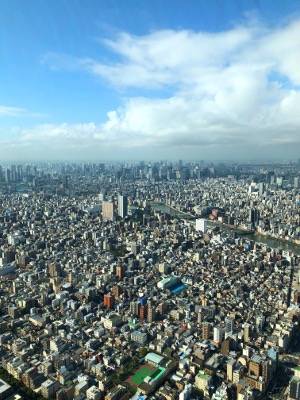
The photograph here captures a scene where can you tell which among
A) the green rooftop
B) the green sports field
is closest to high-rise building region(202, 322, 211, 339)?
the green rooftop

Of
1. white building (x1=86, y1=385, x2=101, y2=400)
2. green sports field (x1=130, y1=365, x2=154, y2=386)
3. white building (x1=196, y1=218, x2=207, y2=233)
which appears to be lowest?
green sports field (x1=130, y1=365, x2=154, y2=386)

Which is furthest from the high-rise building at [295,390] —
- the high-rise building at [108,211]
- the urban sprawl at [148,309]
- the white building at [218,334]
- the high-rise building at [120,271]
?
the high-rise building at [108,211]

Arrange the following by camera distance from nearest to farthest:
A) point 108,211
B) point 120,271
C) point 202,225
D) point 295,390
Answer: point 295,390, point 120,271, point 202,225, point 108,211

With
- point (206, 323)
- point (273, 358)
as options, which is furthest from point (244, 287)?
point (273, 358)

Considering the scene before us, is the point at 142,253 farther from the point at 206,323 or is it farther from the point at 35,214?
the point at 35,214

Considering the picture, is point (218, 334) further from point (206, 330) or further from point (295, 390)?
point (295, 390)

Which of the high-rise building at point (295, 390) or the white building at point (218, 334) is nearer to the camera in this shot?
the high-rise building at point (295, 390)

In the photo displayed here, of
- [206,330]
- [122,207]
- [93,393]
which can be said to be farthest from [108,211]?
[93,393]

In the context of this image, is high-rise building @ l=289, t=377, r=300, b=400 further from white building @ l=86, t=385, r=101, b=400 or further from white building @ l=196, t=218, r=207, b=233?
white building @ l=196, t=218, r=207, b=233

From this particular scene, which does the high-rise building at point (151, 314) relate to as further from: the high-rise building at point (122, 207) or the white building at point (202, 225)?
the high-rise building at point (122, 207)
